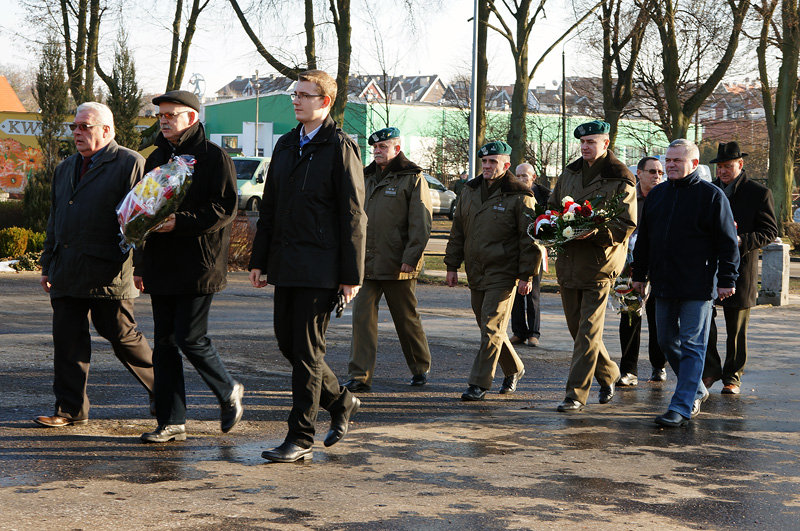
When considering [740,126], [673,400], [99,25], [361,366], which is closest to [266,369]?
[361,366]

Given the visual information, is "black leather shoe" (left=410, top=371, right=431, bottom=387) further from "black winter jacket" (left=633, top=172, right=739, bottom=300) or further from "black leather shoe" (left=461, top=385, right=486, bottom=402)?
"black winter jacket" (left=633, top=172, right=739, bottom=300)

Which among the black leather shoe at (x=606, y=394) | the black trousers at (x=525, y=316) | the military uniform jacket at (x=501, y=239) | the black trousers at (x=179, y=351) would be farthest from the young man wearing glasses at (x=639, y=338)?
the black trousers at (x=179, y=351)

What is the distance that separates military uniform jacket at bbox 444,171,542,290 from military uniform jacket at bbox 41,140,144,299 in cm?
269

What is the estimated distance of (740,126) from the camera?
5838 cm

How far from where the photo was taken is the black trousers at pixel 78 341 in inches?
243

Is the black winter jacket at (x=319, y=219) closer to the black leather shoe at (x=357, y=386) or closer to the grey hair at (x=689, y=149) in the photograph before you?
the black leather shoe at (x=357, y=386)

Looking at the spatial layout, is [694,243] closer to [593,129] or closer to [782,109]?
[593,129]

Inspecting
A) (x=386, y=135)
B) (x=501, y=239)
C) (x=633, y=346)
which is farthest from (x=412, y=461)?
(x=633, y=346)

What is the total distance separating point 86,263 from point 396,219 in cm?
270

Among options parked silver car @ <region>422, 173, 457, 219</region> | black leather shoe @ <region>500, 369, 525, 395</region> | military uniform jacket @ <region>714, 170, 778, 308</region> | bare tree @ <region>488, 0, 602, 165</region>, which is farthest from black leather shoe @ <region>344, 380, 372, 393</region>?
parked silver car @ <region>422, 173, 457, 219</region>

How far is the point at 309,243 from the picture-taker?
5504mm

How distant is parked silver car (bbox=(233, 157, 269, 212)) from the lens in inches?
1187

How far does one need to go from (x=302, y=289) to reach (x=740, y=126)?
57.1 metres

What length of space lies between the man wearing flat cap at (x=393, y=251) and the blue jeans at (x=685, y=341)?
76.1 inches
